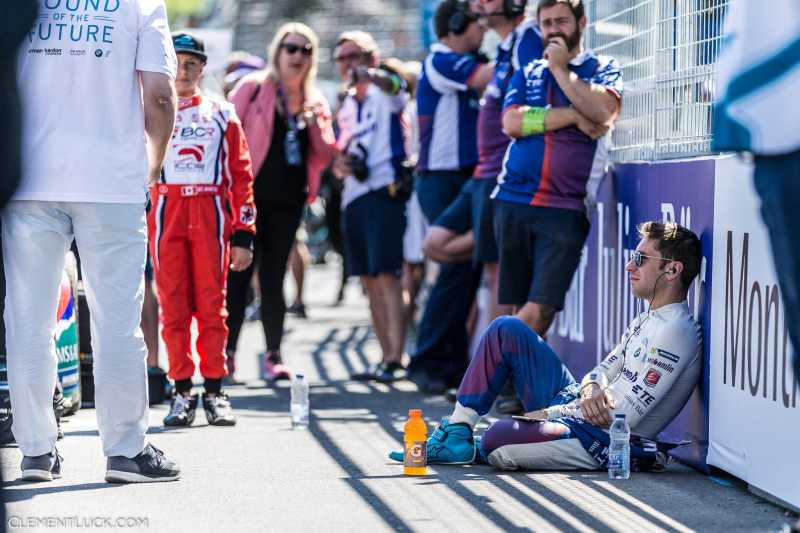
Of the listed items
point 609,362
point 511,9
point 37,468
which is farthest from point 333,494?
point 511,9

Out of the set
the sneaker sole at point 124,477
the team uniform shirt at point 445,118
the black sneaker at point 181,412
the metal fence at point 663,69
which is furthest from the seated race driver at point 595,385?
the team uniform shirt at point 445,118

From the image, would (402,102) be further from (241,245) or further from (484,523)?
(484,523)

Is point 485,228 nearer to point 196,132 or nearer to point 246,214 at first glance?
point 246,214

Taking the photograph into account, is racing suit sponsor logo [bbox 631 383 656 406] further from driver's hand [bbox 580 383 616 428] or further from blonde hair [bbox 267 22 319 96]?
blonde hair [bbox 267 22 319 96]

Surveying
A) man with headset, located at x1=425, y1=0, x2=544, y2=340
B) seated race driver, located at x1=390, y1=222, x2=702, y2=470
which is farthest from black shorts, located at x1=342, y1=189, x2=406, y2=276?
seated race driver, located at x1=390, y1=222, x2=702, y2=470

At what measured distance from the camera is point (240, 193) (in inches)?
311

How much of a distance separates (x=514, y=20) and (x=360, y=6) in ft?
72.0

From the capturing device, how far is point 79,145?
5.67 metres

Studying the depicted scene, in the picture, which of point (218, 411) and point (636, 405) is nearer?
point (636, 405)

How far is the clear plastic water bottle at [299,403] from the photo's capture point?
7613mm

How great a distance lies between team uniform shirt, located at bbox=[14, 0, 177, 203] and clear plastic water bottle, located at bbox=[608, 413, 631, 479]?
2056mm

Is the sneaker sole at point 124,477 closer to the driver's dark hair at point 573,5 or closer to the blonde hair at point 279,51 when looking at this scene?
the driver's dark hair at point 573,5

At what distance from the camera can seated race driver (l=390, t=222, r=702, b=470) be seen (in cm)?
615

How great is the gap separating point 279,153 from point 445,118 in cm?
114
